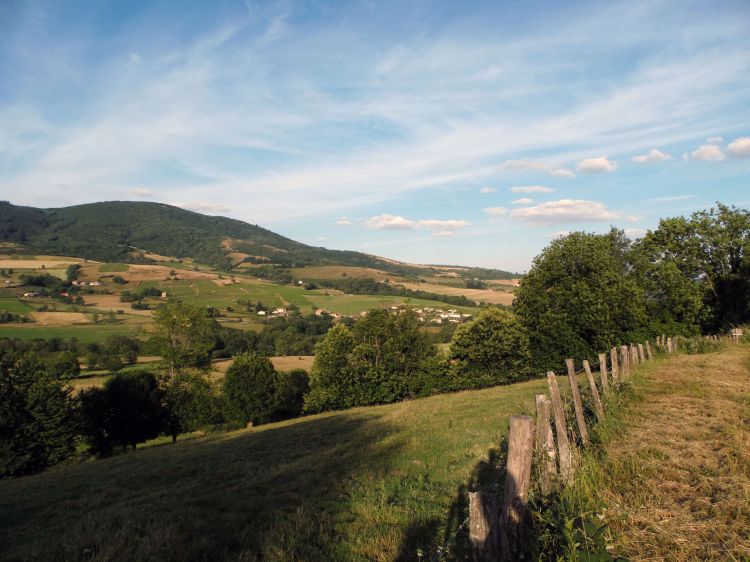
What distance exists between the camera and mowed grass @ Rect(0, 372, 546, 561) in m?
6.57

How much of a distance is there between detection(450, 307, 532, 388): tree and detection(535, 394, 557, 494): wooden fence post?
120 ft

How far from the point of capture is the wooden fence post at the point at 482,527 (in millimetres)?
4141

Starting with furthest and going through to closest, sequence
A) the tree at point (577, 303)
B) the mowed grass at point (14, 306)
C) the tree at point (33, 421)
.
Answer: the mowed grass at point (14, 306), the tree at point (577, 303), the tree at point (33, 421)

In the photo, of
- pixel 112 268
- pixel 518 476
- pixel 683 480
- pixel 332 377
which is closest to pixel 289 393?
pixel 332 377

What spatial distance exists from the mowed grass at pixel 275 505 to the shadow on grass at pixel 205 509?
3cm

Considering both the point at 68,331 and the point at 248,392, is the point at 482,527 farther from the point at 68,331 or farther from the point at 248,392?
the point at 68,331

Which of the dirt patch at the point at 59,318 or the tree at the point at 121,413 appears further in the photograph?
the dirt patch at the point at 59,318

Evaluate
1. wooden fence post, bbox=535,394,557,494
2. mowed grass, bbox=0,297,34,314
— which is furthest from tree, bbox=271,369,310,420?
mowed grass, bbox=0,297,34,314

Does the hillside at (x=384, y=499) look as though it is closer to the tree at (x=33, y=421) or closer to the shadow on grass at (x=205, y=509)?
the shadow on grass at (x=205, y=509)

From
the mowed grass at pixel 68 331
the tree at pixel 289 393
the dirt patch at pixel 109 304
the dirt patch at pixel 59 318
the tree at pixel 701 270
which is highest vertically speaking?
the tree at pixel 701 270

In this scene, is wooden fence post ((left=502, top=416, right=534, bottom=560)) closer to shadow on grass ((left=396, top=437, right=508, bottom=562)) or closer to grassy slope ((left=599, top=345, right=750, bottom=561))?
shadow on grass ((left=396, top=437, right=508, bottom=562))

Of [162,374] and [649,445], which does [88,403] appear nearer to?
[162,374]

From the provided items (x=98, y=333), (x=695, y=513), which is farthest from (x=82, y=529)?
(x=98, y=333)

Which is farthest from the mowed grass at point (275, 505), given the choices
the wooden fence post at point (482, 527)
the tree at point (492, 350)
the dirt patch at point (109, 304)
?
the dirt patch at point (109, 304)
